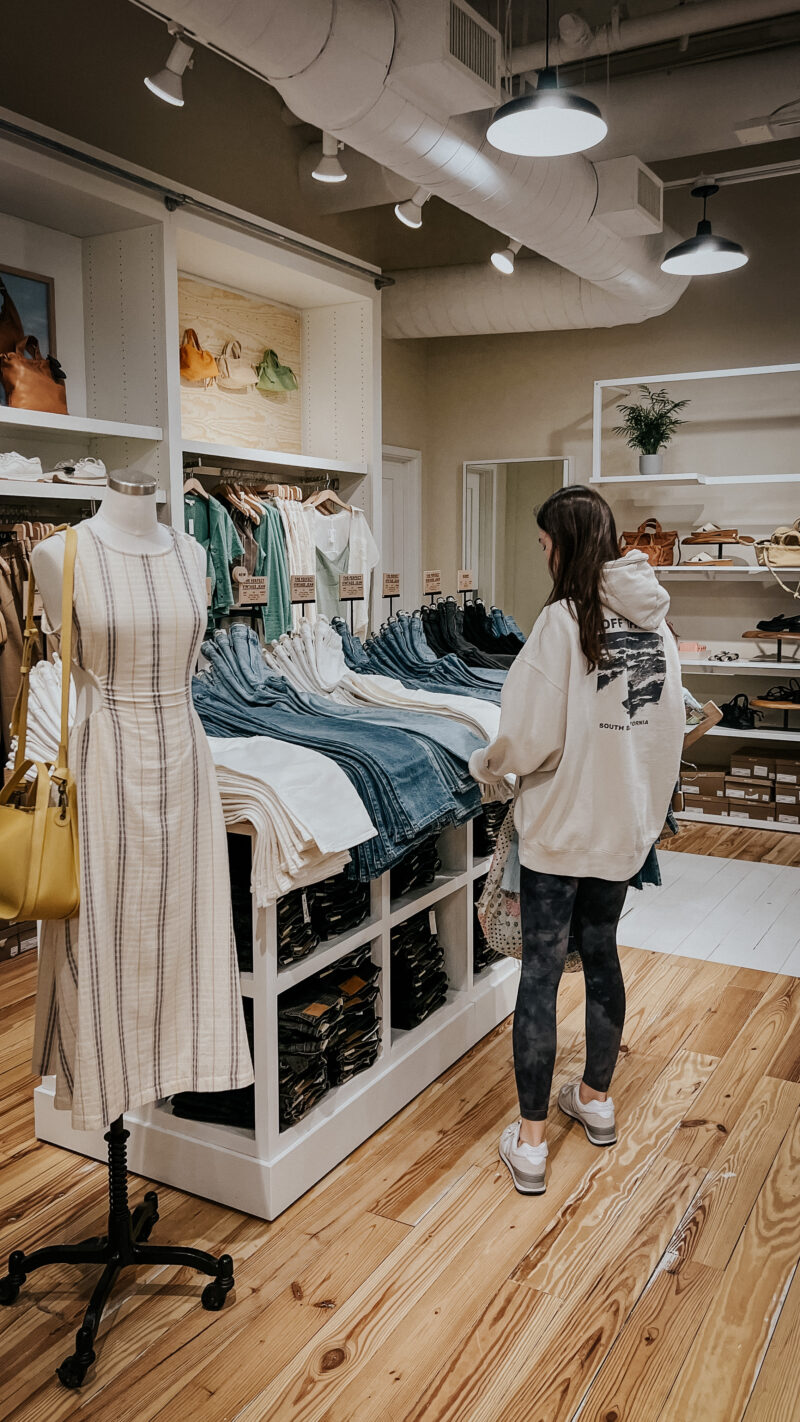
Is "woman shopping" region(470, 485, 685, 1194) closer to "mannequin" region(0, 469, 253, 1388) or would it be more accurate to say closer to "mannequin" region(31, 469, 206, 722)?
"mannequin" region(0, 469, 253, 1388)

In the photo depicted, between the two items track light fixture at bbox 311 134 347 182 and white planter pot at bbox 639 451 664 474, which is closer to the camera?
track light fixture at bbox 311 134 347 182

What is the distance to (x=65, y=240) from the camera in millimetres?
4508

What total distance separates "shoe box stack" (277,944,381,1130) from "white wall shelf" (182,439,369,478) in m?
2.63

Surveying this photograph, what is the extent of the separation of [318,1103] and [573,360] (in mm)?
5815

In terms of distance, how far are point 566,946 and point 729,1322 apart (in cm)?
80

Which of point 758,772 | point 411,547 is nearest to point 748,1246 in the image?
point 758,772

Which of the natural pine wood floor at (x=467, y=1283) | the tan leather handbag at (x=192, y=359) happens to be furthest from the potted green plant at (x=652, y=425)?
the natural pine wood floor at (x=467, y=1283)

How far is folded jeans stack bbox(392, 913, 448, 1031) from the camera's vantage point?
2.97m

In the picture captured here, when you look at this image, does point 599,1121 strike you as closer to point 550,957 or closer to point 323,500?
point 550,957

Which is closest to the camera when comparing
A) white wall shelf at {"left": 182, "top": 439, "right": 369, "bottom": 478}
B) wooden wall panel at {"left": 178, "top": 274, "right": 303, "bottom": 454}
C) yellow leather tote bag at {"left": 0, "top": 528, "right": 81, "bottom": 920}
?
yellow leather tote bag at {"left": 0, "top": 528, "right": 81, "bottom": 920}

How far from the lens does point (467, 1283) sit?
2.19 metres

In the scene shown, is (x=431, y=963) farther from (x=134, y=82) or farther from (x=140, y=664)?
(x=134, y=82)

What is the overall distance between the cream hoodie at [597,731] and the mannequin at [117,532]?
2.72 ft

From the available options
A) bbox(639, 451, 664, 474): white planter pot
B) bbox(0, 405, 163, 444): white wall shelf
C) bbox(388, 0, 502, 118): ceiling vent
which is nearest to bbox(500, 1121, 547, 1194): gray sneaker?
bbox(0, 405, 163, 444): white wall shelf
